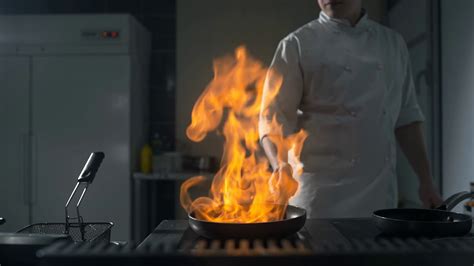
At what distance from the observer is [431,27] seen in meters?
2.64

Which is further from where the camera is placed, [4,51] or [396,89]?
[4,51]

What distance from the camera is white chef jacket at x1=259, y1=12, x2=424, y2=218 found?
1650 millimetres

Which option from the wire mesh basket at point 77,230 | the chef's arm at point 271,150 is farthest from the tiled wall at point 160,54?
the wire mesh basket at point 77,230

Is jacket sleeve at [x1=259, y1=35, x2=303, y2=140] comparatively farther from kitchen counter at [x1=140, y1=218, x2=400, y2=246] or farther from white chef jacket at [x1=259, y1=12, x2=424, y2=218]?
kitchen counter at [x1=140, y1=218, x2=400, y2=246]

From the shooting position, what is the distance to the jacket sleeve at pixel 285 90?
5.10 ft

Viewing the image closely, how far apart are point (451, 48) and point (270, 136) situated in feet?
4.77

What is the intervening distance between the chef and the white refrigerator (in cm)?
184

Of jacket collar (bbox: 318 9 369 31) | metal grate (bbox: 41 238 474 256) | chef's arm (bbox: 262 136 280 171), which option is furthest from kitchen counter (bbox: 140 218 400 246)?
jacket collar (bbox: 318 9 369 31)

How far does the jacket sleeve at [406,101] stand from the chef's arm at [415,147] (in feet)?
0.08

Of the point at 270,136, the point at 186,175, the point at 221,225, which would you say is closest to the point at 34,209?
the point at 186,175

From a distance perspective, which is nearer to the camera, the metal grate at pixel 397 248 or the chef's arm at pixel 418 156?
the metal grate at pixel 397 248

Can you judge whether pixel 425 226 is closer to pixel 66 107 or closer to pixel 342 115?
pixel 342 115

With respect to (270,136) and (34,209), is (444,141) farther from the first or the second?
(34,209)

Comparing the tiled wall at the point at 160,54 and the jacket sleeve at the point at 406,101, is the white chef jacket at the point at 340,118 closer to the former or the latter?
the jacket sleeve at the point at 406,101
